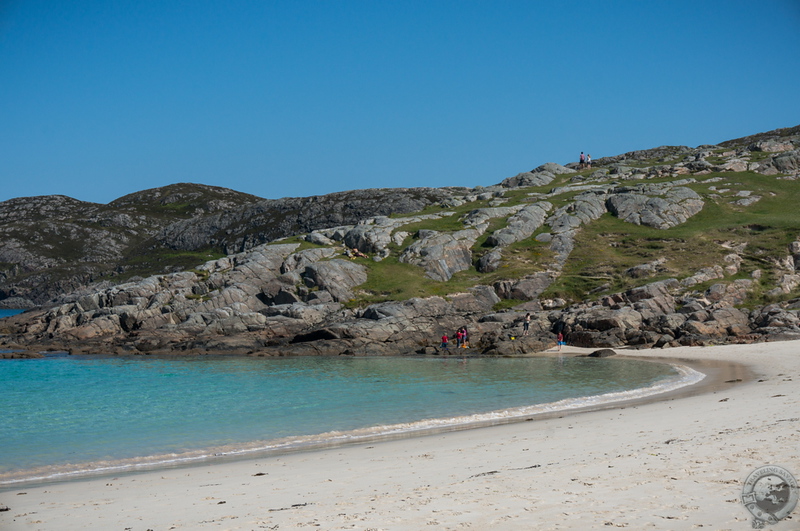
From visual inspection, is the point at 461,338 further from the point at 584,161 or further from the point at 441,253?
the point at 584,161

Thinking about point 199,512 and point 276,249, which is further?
point 276,249

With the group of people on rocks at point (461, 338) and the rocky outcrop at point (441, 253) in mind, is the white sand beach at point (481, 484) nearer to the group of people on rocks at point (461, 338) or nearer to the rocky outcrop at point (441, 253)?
the group of people on rocks at point (461, 338)

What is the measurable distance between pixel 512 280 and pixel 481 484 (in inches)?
1871

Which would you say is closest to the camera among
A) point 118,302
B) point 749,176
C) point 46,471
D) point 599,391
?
point 46,471

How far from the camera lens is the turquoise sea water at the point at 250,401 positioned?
652 inches

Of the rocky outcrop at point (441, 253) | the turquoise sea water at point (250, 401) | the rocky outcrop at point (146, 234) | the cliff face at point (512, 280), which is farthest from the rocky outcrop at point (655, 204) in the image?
the turquoise sea water at point (250, 401)

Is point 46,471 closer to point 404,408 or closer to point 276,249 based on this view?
point 404,408

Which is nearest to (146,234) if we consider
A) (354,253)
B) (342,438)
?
(354,253)

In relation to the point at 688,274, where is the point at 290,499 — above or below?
below

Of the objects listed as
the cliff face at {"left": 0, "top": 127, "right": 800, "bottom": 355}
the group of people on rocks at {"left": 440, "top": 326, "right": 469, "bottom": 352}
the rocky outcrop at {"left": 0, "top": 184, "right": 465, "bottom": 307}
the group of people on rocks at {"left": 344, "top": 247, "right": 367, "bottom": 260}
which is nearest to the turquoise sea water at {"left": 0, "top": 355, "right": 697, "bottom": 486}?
the group of people on rocks at {"left": 440, "top": 326, "right": 469, "bottom": 352}

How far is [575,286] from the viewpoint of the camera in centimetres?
5538

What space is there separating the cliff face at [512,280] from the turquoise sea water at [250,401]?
805 centimetres

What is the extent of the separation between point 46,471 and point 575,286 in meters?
48.3

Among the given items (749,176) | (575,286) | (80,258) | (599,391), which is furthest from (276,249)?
(80,258)
